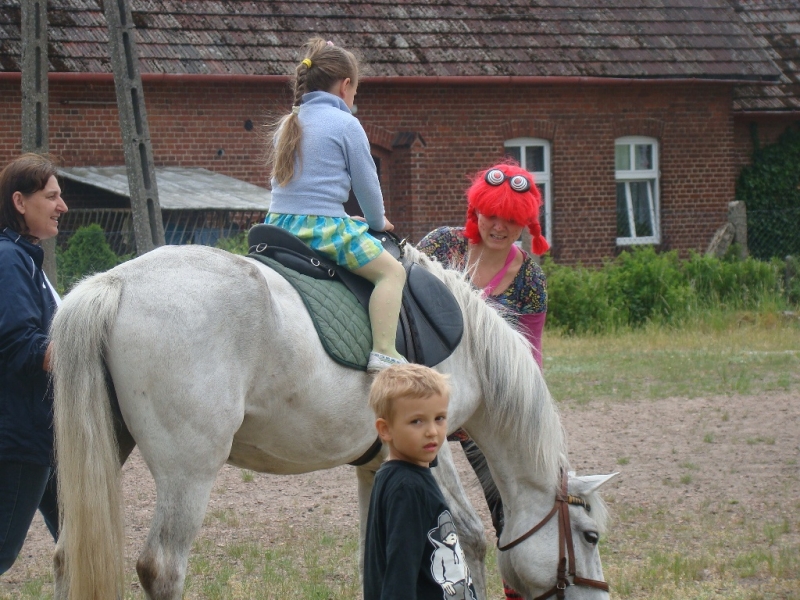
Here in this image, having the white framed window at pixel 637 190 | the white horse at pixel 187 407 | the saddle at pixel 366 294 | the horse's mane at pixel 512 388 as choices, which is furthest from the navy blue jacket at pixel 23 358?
the white framed window at pixel 637 190

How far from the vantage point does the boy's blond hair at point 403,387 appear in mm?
2840

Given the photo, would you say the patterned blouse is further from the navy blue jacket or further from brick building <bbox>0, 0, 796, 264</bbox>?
brick building <bbox>0, 0, 796, 264</bbox>

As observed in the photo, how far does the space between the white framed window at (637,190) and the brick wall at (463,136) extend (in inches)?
8.4

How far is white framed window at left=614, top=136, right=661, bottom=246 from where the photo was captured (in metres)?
20.2

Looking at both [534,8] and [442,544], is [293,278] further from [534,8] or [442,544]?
[534,8]

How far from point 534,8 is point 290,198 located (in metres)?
16.2

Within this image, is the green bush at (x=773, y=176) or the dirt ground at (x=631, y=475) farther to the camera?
the green bush at (x=773, y=176)

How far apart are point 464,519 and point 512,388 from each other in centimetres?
54

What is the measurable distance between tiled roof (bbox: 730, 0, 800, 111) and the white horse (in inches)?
723

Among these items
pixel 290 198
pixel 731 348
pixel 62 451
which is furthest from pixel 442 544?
pixel 731 348

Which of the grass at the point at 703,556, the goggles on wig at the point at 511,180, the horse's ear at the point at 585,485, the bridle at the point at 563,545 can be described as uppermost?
the goggles on wig at the point at 511,180

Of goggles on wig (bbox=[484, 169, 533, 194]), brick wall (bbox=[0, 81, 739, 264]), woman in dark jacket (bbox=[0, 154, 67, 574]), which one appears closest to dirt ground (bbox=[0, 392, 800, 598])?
woman in dark jacket (bbox=[0, 154, 67, 574])

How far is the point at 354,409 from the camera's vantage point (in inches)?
158

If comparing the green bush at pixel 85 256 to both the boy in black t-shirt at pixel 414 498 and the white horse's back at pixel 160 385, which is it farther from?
the boy in black t-shirt at pixel 414 498
